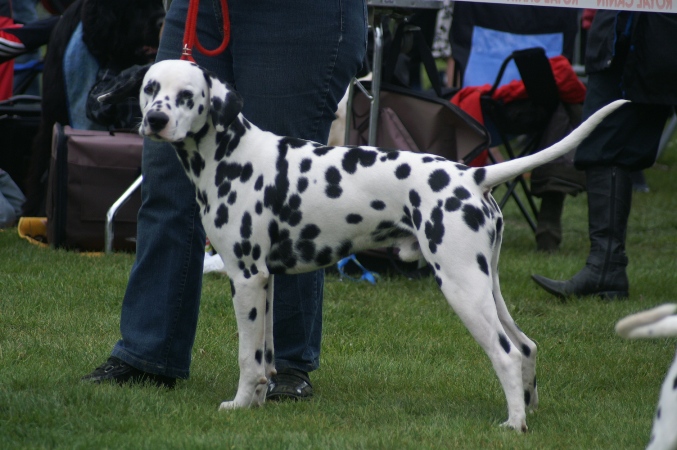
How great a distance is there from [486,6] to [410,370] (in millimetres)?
6010

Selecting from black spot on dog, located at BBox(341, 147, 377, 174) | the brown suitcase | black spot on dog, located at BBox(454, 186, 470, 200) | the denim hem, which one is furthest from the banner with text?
the brown suitcase

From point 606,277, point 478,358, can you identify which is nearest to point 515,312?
point 606,277

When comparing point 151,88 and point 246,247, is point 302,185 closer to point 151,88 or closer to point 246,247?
point 246,247

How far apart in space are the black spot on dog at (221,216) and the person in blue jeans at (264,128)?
303 millimetres

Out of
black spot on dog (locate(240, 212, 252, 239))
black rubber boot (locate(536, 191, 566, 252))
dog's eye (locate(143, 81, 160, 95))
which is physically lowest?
black rubber boot (locate(536, 191, 566, 252))

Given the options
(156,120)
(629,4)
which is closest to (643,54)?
(629,4)

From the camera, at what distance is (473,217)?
10.5 ft

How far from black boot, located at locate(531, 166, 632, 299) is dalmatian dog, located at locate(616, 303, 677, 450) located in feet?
12.3

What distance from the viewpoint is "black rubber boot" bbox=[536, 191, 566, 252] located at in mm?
7539

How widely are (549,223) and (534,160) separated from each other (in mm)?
4438

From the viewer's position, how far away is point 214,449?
9.70 feet

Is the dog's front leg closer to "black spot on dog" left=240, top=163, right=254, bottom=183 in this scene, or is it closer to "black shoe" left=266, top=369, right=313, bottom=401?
"black shoe" left=266, top=369, right=313, bottom=401

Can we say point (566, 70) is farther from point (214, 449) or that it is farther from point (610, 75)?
point (214, 449)

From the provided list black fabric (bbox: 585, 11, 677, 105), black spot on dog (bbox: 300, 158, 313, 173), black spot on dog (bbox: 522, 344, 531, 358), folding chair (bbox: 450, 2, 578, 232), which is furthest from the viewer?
folding chair (bbox: 450, 2, 578, 232)
